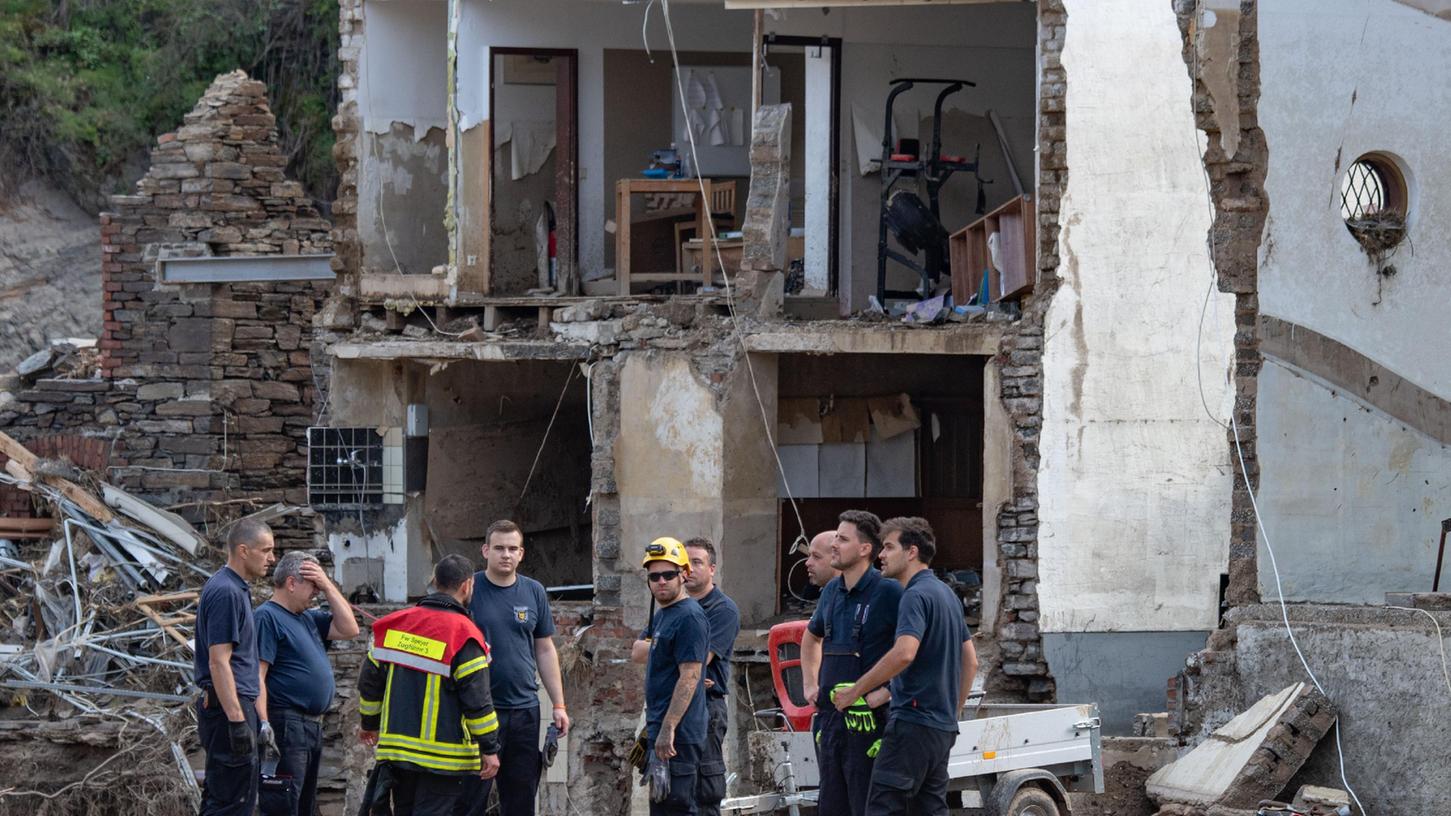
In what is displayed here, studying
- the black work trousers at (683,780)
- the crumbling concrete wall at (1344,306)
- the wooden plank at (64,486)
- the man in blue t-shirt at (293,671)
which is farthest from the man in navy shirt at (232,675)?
the wooden plank at (64,486)

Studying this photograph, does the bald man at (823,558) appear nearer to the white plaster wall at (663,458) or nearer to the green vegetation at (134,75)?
the white plaster wall at (663,458)

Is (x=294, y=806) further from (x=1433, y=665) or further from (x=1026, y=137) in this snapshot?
(x=1026, y=137)

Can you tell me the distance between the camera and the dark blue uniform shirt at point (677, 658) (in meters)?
7.98

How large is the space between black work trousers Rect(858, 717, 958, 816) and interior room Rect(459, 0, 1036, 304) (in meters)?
7.82

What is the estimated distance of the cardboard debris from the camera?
8.43 m

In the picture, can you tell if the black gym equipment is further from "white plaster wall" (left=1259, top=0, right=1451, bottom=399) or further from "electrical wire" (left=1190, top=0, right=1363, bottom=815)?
"white plaster wall" (left=1259, top=0, right=1451, bottom=399)

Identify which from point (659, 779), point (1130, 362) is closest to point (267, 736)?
point (659, 779)

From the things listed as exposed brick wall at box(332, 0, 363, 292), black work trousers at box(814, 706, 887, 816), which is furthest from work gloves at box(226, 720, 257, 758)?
exposed brick wall at box(332, 0, 363, 292)

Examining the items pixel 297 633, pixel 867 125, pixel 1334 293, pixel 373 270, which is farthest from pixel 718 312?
pixel 297 633

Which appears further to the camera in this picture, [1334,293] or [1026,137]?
[1026,137]

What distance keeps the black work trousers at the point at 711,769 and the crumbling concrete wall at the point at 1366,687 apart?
281 centimetres

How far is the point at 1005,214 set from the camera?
46.8 ft

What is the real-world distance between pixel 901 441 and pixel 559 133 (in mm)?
4310

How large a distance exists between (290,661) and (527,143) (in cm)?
909
